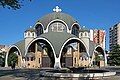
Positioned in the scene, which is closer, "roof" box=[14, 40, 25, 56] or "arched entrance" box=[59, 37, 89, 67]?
"arched entrance" box=[59, 37, 89, 67]

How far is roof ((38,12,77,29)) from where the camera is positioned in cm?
6644

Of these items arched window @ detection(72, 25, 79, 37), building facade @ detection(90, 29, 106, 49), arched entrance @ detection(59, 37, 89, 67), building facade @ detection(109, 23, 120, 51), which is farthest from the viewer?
building facade @ detection(90, 29, 106, 49)

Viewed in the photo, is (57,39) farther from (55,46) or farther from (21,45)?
(21,45)

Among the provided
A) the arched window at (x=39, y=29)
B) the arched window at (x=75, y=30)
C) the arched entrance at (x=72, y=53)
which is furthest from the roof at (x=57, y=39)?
the arched window at (x=75, y=30)

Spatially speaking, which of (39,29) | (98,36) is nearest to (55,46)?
(39,29)

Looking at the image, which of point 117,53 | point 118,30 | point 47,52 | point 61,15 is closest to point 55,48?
point 47,52

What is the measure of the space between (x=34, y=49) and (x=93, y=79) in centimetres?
4431

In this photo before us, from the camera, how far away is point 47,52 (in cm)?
6153

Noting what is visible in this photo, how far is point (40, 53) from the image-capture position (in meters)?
60.2

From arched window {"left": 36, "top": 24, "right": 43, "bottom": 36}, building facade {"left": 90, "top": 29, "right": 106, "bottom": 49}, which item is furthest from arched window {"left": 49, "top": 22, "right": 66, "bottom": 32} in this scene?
building facade {"left": 90, "top": 29, "right": 106, "bottom": 49}

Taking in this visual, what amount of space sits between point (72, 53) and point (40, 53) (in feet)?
27.0

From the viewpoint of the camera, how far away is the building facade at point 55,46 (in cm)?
5781

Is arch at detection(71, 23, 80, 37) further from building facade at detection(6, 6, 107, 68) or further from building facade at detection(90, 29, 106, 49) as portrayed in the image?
building facade at detection(90, 29, 106, 49)

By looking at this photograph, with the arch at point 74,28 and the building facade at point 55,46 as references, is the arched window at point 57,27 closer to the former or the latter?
the building facade at point 55,46
